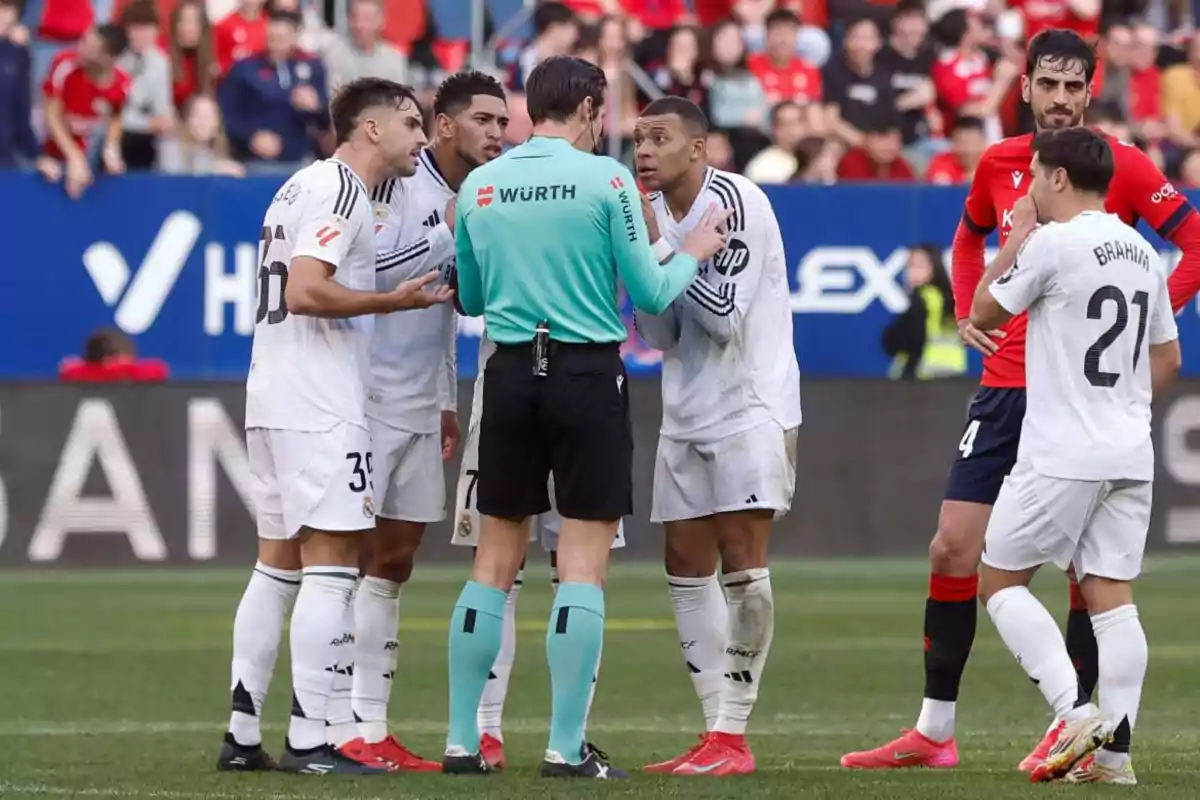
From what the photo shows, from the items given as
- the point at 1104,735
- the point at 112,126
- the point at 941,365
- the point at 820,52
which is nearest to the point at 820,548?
the point at 941,365

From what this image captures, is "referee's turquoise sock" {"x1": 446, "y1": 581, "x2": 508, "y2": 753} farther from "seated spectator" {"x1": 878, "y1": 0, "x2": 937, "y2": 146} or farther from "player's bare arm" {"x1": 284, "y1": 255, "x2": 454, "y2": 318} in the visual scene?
"seated spectator" {"x1": 878, "y1": 0, "x2": 937, "y2": 146}

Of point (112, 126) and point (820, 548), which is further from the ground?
point (112, 126)

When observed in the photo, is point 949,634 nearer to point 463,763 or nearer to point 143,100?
point 463,763

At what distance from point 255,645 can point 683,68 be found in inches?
457

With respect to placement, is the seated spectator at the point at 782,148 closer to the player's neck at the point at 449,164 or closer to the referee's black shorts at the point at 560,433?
the player's neck at the point at 449,164

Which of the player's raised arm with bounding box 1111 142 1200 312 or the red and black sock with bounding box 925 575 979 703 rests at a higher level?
the player's raised arm with bounding box 1111 142 1200 312

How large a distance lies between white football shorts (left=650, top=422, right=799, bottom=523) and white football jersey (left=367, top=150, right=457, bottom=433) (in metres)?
0.89

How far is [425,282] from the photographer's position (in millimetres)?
8016

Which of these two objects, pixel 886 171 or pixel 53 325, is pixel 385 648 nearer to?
pixel 53 325

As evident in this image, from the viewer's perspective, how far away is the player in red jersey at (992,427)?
8.34m

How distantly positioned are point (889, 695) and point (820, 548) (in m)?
6.68

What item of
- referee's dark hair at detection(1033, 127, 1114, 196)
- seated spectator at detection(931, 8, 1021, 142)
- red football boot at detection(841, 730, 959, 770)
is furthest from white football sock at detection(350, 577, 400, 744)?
seated spectator at detection(931, 8, 1021, 142)

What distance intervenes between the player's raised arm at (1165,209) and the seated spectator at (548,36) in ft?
33.4

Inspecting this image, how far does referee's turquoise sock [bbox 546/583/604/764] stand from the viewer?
7629mm
